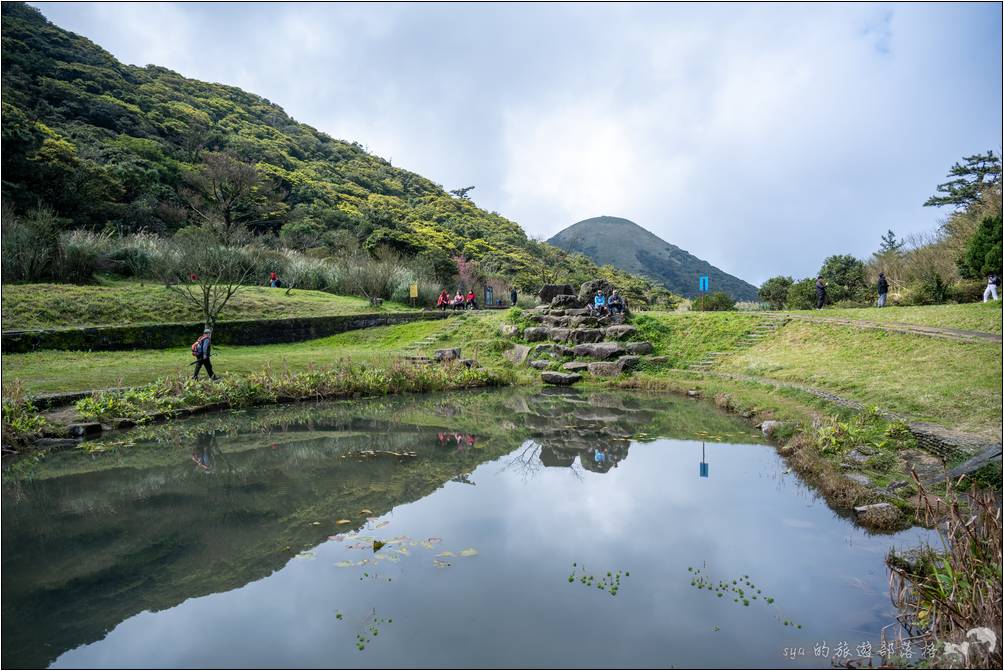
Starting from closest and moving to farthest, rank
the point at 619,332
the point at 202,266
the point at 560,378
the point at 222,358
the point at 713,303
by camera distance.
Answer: the point at 222,358
the point at 560,378
the point at 619,332
the point at 202,266
the point at 713,303

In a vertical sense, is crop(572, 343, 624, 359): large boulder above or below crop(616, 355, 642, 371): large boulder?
above

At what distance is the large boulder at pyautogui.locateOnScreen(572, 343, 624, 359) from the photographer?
18.0 metres

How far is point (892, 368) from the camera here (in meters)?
11.5

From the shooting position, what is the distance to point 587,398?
46.3 feet

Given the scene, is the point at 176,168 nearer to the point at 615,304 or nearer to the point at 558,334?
the point at 558,334

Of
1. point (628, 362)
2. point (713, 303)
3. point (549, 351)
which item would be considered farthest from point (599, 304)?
point (713, 303)

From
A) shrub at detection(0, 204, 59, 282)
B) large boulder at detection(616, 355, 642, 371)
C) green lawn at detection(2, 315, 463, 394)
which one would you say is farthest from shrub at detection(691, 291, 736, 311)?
shrub at detection(0, 204, 59, 282)

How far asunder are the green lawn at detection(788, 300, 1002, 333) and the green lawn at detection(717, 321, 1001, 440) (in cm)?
94

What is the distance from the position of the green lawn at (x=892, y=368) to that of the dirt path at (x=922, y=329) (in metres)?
0.18

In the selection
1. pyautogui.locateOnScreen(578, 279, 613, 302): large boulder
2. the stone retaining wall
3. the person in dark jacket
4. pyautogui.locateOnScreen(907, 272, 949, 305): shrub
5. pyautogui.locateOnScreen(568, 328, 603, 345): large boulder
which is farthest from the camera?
pyautogui.locateOnScreen(578, 279, 613, 302): large boulder

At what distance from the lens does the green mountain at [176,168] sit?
29.9 m

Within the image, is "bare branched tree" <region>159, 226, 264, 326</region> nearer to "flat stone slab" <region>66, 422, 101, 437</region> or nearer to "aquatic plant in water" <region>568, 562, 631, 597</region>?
"flat stone slab" <region>66, 422, 101, 437</region>

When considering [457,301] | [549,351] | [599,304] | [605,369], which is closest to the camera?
[605,369]

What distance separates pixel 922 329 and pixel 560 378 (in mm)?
9114
